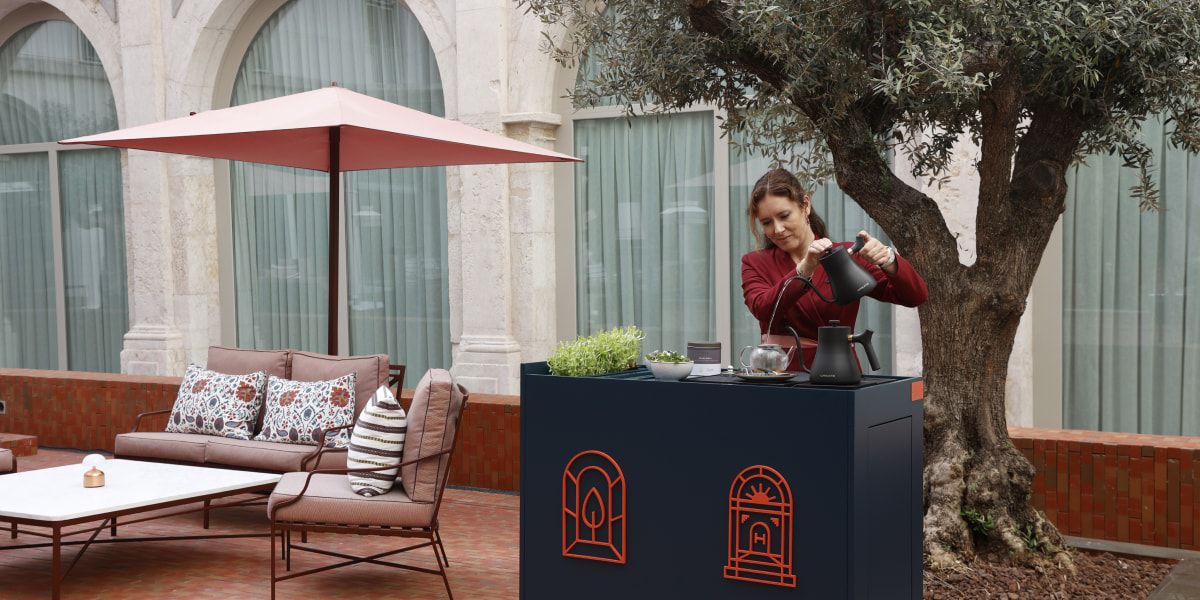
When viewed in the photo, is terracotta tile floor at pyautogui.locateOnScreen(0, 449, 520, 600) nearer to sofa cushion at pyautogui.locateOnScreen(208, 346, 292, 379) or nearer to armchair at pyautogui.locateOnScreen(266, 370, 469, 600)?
armchair at pyautogui.locateOnScreen(266, 370, 469, 600)

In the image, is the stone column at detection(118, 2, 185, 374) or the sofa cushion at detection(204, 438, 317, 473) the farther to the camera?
the stone column at detection(118, 2, 185, 374)

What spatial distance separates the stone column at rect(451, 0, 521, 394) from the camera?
1068cm

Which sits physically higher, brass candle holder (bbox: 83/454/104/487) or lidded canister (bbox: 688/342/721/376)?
lidded canister (bbox: 688/342/721/376)

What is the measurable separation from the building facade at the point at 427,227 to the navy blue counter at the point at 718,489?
4.67 metres

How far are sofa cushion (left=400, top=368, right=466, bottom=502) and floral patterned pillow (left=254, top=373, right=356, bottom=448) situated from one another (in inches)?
76.3

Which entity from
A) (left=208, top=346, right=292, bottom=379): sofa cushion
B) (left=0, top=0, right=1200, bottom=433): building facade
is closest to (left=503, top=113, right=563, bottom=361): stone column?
(left=0, top=0, right=1200, bottom=433): building facade

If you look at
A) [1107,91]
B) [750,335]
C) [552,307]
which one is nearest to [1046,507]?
[1107,91]

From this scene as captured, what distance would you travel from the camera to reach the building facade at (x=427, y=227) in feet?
28.8

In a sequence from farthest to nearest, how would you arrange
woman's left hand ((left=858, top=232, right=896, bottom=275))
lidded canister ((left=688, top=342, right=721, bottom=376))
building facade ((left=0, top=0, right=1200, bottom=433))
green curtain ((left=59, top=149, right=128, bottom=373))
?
green curtain ((left=59, top=149, right=128, bottom=373))
building facade ((left=0, top=0, right=1200, bottom=433))
lidded canister ((left=688, top=342, right=721, bottom=376))
woman's left hand ((left=858, top=232, right=896, bottom=275))

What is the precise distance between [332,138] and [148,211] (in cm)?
595

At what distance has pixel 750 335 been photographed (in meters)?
10.2

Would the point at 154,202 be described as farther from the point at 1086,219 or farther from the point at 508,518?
the point at 1086,219

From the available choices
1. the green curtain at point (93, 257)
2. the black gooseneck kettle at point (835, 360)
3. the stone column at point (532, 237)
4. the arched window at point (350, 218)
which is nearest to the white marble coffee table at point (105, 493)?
the black gooseneck kettle at point (835, 360)

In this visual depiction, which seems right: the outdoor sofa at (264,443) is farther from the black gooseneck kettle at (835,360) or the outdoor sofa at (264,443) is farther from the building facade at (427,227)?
the black gooseneck kettle at (835,360)
